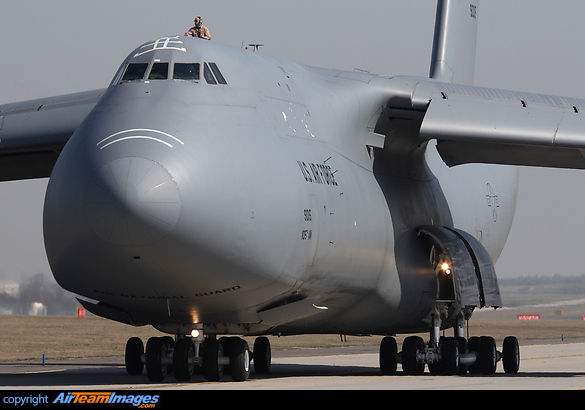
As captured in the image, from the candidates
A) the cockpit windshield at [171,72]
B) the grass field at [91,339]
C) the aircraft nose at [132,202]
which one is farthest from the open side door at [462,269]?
the grass field at [91,339]

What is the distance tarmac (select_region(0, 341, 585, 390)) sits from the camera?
15266 mm

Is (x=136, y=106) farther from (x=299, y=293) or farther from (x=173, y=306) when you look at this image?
(x=299, y=293)

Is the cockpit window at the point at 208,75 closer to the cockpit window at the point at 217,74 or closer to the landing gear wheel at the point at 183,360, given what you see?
the cockpit window at the point at 217,74

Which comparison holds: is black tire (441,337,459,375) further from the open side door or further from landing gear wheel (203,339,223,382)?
landing gear wheel (203,339,223,382)

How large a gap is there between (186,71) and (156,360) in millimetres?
4555

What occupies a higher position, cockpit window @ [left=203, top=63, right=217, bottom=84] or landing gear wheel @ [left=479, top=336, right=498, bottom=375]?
cockpit window @ [left=203, top=63, right=217, bottom=84]

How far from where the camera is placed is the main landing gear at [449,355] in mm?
19609

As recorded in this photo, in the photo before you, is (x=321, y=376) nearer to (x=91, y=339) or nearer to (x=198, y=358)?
(x=198, y=358)

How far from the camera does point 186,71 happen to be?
15812 millimetres

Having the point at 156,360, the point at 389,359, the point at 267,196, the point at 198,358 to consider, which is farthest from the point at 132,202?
the point at 389,359
